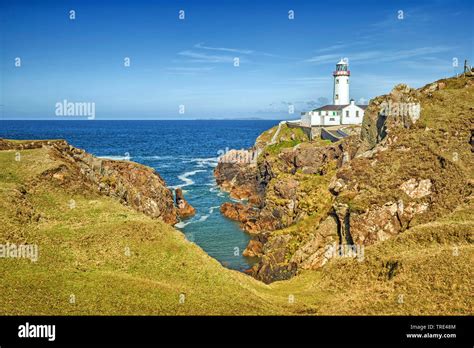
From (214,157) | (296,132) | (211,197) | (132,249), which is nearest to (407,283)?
(132,249)

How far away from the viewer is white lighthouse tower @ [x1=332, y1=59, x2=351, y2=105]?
126m

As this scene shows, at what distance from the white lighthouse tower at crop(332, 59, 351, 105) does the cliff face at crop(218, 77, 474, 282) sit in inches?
2396

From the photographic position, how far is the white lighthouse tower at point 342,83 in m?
126

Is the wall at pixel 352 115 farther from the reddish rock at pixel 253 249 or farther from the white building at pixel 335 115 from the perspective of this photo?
the reddish rock at pixel 253 249

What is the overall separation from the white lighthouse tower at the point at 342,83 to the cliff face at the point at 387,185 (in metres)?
60.9

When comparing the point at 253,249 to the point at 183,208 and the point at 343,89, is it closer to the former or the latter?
the point at 183,208

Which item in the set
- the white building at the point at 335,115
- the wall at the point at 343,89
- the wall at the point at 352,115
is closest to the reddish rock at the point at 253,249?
the white building at the point at 335,115

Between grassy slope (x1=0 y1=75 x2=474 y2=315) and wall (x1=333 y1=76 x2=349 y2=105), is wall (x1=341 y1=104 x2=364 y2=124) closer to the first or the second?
wall (x1=333 y1=76 x2=349 y2=105)

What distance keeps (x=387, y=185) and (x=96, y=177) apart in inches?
1315

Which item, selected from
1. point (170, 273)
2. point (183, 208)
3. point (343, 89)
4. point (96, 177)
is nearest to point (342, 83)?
point (343, 89)
